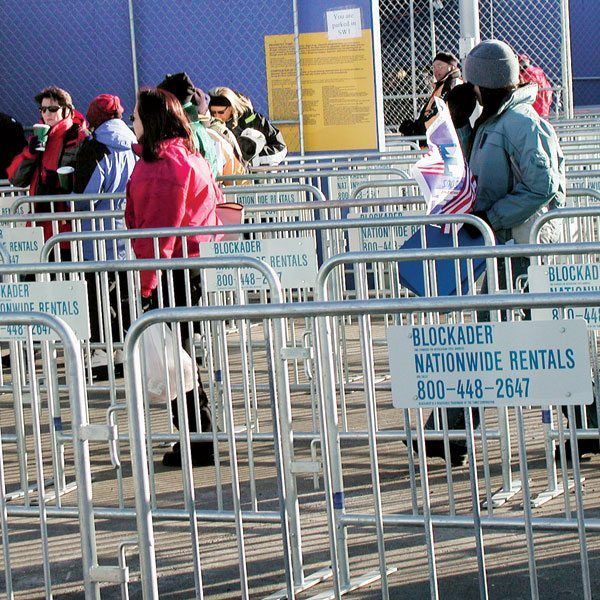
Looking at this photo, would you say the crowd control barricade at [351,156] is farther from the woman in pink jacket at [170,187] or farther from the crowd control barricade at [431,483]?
the crowd control barricade at [431,483]

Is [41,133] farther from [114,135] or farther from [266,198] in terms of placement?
[266,198]

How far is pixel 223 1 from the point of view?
13.4m

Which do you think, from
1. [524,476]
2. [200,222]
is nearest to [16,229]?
[200,222]

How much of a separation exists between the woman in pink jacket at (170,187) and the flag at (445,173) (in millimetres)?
1268

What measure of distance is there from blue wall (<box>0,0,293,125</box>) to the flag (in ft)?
22.3

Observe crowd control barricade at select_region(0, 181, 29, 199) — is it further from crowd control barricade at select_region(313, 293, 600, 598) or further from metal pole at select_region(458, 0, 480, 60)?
crowd control barricade at select_region(313, 293, 600, 598)

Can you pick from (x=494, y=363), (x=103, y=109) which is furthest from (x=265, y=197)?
(x=494, y=363)

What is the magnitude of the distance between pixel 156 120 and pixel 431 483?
2.41 metres

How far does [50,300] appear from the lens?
18.2 feet

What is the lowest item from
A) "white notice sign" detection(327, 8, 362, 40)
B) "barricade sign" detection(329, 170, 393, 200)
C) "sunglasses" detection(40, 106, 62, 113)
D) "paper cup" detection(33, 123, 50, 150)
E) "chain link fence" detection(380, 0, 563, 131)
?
"barricade sign" detection(329, 170, 393, 200)

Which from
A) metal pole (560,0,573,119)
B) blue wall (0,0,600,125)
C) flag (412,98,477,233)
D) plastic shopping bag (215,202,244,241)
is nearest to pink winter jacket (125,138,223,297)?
plastic shopping bag (215,202,244,241)

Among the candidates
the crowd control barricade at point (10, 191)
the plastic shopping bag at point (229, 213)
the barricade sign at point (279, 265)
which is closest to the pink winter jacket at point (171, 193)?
the plastic shopping bag at point (229, 213)

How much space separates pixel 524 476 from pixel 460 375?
→ 653 mm

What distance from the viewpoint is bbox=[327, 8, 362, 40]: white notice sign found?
42.2ft
